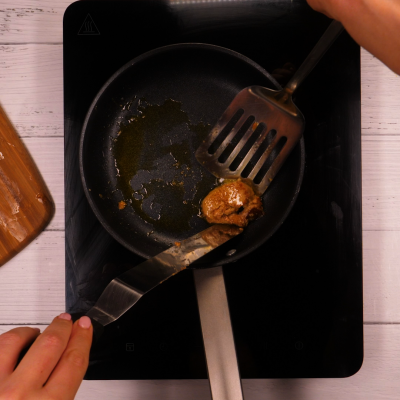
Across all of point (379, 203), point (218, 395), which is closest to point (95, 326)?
point (218, 395)

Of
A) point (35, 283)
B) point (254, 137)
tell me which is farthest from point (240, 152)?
point (35, 283)

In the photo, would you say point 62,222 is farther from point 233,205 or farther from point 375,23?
point 375,23

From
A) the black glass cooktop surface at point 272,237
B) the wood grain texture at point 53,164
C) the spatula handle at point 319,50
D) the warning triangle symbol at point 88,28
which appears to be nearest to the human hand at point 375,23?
the spatula handle at point 319,50

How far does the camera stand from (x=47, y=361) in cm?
39

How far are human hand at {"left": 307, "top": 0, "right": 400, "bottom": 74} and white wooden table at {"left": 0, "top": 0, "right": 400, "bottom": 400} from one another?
0.68 feet

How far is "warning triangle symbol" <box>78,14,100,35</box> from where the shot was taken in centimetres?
64

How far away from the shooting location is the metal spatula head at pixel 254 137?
0.58 m

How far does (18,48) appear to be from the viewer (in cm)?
67

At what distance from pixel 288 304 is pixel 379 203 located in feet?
0.84

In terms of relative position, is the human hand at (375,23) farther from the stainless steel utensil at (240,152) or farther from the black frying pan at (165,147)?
the black frying pan at (165,147)

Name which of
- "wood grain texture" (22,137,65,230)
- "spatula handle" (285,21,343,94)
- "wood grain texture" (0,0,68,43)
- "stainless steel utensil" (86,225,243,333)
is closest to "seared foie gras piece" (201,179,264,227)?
"stainless steel utensil" (86,225,243,333)

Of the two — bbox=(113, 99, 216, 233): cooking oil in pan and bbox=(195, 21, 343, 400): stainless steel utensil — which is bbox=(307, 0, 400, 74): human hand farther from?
bbox=(113, 99, 216, 233): cooking oil in pan

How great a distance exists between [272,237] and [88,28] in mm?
512

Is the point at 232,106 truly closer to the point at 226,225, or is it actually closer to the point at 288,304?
the point at 226,225
